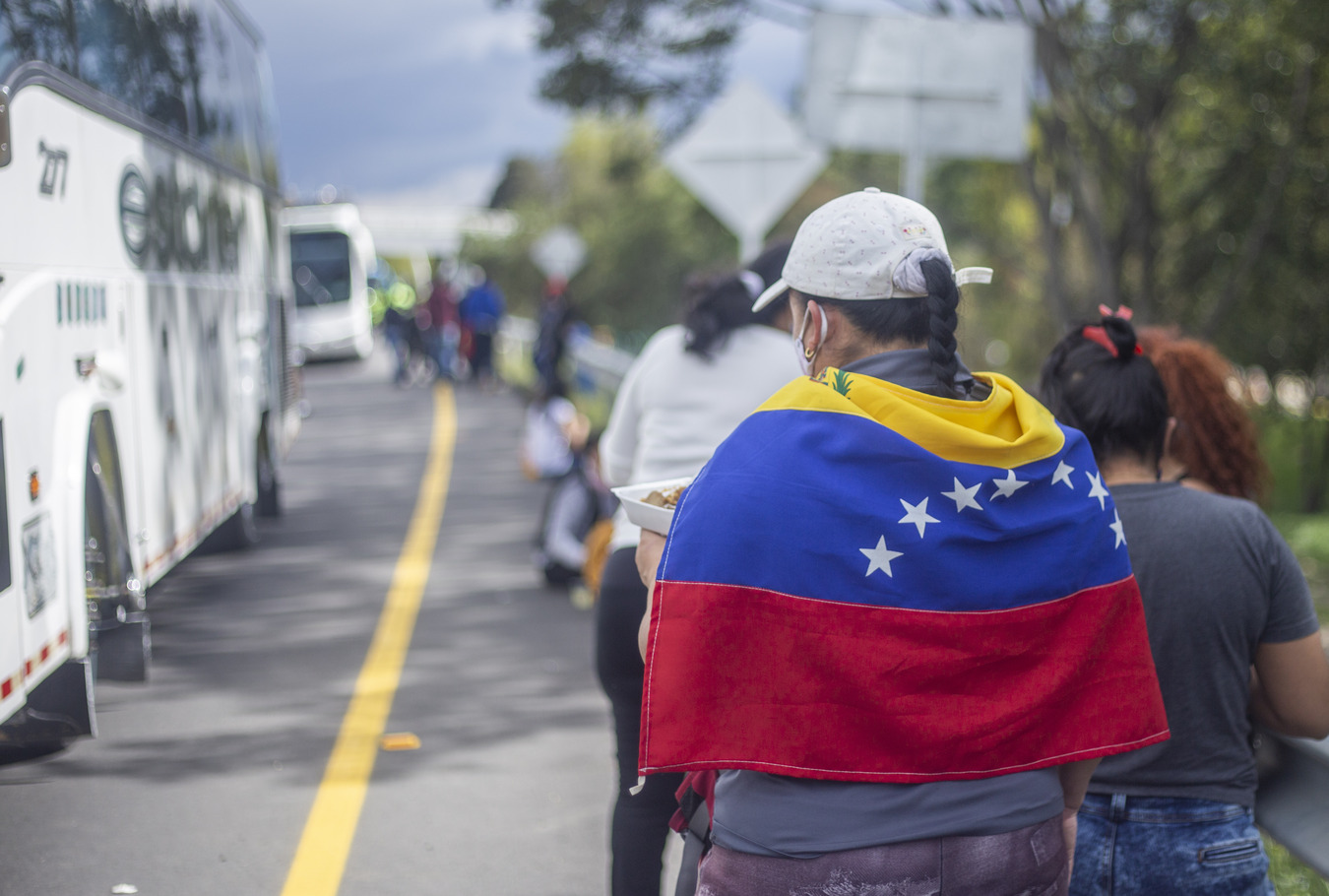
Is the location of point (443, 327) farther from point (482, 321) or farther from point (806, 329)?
point (806, 329)

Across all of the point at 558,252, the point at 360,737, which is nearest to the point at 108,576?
the point at 360,737

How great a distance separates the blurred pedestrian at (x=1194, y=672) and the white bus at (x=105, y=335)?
314cm

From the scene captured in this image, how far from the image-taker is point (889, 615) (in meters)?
2.03

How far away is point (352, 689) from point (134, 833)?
1782 millimetres

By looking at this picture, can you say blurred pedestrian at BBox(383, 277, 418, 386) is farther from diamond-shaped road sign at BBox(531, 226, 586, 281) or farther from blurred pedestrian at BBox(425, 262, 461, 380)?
diamond-shaped road sign at BBox(531, 226, 586, 281)

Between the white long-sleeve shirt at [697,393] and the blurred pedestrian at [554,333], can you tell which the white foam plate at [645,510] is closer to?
the white long-sleeve shirt at [697,393]

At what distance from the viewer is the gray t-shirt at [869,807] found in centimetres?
209

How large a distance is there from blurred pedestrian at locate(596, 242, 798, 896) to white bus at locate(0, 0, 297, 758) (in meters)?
1.92

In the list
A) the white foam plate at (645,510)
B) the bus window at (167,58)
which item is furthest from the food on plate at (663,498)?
the bus window at (167,58)

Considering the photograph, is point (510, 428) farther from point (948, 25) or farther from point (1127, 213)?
point (948, 25)

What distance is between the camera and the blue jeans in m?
2.62

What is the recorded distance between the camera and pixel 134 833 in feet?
15.2

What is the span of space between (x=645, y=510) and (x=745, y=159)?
7.90 m

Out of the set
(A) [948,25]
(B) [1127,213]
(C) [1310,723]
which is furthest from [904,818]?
(B) [1127,213]
